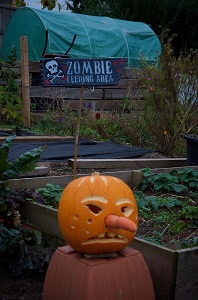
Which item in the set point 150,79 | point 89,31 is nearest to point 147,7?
point 89,31

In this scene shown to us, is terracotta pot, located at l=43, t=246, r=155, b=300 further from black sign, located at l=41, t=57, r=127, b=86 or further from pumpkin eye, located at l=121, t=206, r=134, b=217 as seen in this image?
black sign, located at l=41, t=57, r=127, b=86

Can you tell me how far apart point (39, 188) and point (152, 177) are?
116 cm

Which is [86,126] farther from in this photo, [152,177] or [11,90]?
[152,177]

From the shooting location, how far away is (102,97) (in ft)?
42.2

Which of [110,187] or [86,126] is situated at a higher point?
[110,187]

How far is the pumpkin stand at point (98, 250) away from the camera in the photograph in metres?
2.71

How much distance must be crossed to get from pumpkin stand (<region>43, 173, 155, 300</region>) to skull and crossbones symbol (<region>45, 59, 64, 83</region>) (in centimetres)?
622

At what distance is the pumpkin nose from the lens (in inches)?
105

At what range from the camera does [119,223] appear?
8.86ft

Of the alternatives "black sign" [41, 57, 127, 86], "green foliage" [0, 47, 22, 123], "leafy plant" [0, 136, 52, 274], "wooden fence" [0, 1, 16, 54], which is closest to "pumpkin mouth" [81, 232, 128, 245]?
"leafy plant" [0, 136, 52, 274]

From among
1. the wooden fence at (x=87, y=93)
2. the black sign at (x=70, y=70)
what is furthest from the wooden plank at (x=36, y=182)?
the wooden fence at (x=87, y=93)

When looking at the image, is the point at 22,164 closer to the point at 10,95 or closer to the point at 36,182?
the point at 36,182

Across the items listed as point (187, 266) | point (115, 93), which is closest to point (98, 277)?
point (187, 266)

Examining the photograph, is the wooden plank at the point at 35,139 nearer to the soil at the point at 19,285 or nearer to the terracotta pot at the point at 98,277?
the soil at the point at 19,285
